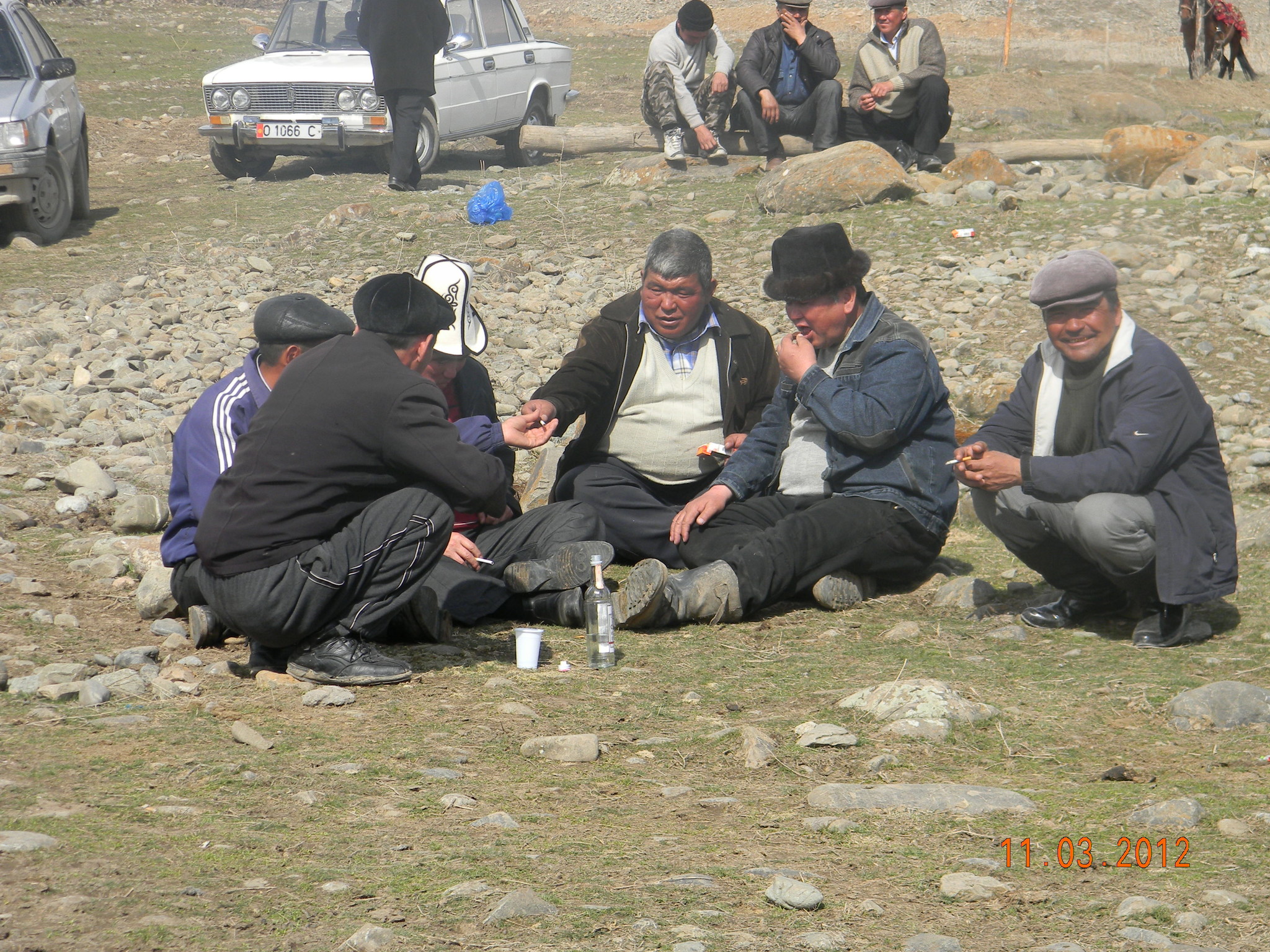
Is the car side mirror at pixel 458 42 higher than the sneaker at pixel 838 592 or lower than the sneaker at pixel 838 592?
higher

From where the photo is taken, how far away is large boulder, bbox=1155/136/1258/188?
1096 cm

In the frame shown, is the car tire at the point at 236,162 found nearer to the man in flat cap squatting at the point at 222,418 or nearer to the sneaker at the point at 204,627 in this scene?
the man in flat cap squatting at the point at 222,418

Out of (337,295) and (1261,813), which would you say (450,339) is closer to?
(1261,813)

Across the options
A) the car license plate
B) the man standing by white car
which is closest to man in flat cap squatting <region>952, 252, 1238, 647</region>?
the man standing by white car

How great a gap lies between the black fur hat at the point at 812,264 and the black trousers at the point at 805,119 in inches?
286

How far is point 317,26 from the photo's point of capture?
46.5 ft

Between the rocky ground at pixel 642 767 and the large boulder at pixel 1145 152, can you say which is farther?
the large boulder at pixel 1145 152

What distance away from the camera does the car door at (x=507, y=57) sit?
1493 cm

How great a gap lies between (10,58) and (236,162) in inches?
126

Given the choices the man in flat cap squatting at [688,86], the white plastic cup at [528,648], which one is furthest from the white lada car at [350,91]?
the white plastic cup at [528,648]

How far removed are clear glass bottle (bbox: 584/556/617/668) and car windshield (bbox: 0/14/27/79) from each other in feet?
30.6

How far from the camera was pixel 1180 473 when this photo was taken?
4113 mm

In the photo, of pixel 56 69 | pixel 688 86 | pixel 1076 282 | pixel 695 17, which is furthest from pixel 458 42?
pixel 1076 282

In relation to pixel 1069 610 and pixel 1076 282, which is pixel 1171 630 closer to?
pixel 1069 610
